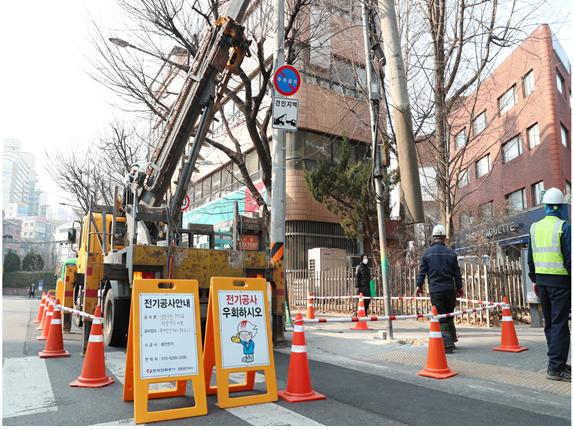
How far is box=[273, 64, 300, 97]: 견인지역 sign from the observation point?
30.0 feet

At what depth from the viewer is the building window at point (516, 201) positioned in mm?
29188

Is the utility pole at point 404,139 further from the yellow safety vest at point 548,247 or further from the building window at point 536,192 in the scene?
the building window at point 536,192

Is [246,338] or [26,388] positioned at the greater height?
[246,338]

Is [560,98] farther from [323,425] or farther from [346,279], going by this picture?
[323,425]

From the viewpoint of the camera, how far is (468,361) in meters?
6.81

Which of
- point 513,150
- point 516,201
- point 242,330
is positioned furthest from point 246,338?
point 513,150

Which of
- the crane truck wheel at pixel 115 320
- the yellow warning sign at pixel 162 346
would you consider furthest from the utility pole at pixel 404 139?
the crane truck wheel at pixel 115 320

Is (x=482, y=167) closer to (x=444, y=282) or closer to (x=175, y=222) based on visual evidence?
(x=444, y=282)

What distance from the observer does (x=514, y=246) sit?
29.4 meters

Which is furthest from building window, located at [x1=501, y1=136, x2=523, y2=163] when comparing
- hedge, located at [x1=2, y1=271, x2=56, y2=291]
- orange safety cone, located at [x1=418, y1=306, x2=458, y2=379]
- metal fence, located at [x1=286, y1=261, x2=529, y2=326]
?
hedge, located at [x1=2, y1=271, x2=56, y2=291]

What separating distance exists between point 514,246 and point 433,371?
26842mm

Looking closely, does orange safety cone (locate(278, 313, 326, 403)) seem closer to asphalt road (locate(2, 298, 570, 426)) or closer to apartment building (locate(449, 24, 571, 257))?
asphalt road (locate(2, 298, 570, 426))

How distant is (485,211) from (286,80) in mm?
24132

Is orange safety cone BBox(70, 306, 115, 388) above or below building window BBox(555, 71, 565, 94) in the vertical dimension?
below
